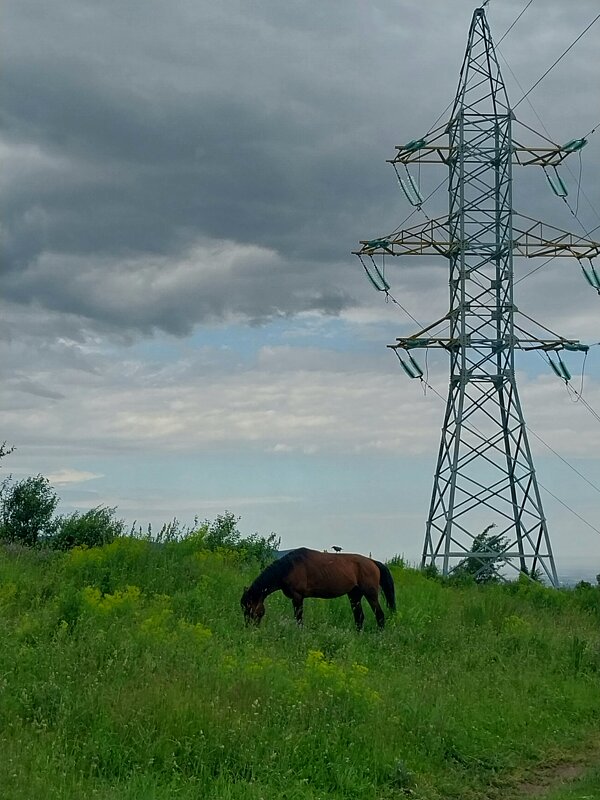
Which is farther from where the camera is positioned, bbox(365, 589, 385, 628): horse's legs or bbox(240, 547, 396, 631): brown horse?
bbox(365, 589, 385, 628): horse's legs

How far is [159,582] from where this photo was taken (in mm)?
15648

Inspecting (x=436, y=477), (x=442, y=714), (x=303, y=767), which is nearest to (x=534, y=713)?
(x=442, y=714)

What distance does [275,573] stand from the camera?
47.1 ft

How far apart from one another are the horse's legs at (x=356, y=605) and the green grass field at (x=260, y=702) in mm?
245

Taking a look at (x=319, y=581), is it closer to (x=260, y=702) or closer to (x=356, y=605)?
(x=356, y=605)

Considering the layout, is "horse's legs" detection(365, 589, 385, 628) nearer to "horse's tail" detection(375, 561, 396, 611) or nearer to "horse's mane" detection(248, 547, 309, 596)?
"horse's tail" detection(375, 561, 396, 611)

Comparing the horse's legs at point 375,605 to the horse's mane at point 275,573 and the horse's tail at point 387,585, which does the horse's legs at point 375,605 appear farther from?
the horse's mane at point 275,573

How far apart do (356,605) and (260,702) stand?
6695mm

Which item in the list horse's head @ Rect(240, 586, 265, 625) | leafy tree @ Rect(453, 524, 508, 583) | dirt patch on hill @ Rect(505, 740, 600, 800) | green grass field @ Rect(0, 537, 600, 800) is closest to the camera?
green grass field @ Rect(0, 537, 600, 800)

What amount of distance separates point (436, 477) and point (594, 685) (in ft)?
43.9

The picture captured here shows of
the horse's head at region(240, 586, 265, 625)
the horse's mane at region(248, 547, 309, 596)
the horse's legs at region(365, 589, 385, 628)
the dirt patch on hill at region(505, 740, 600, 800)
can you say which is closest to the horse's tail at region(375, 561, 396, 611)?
the horse's legs at region(365, 589, 385, 628)

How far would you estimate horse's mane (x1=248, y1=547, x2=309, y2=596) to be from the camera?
14.1m

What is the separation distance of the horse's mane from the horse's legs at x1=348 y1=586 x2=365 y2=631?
1.23 m

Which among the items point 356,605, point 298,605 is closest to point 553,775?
point 298,605
